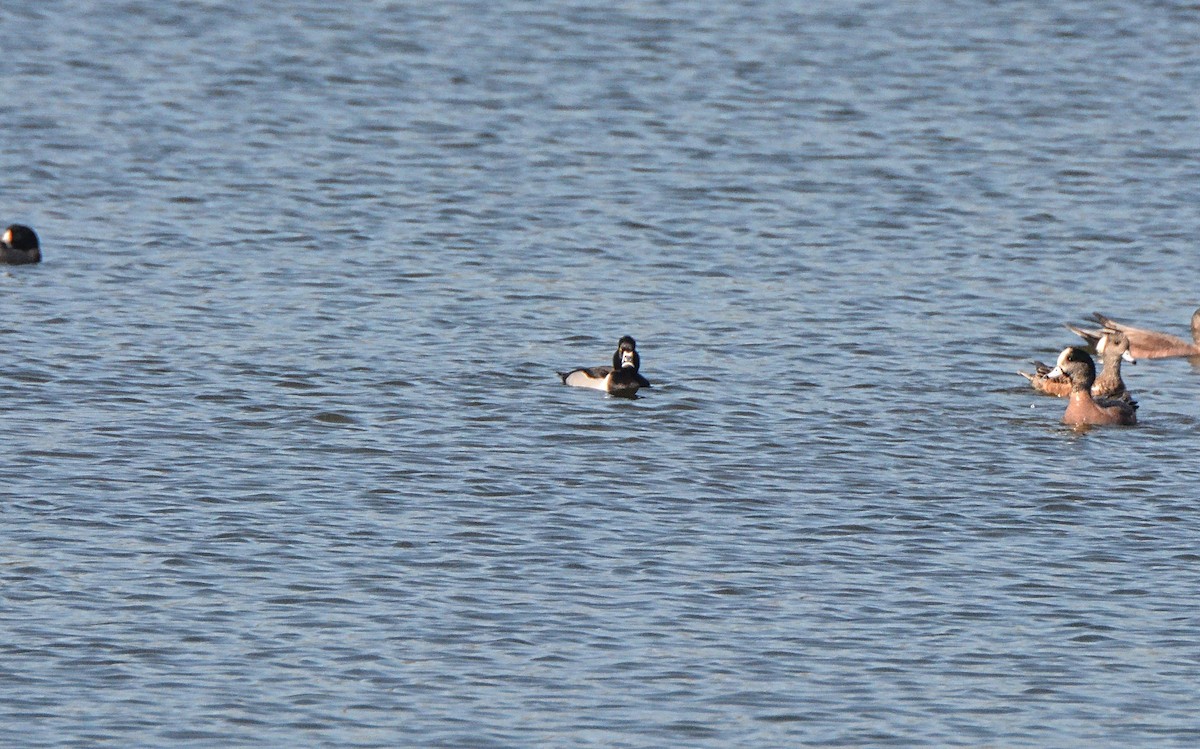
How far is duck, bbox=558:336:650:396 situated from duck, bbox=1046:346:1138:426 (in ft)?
12.5

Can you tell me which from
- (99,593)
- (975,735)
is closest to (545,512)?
(99,593)

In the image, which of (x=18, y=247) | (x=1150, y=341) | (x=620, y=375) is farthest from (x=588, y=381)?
(x=18, y=247)

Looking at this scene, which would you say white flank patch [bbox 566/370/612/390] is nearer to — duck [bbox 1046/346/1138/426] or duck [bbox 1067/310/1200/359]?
duck [bbox 1046/346/1138/426]

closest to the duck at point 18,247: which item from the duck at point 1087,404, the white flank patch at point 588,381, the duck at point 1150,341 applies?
the white flank patch at point 588,381

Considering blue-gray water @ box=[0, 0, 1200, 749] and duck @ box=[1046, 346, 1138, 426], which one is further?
duck @ box=[1046, 346, 1138, 426]

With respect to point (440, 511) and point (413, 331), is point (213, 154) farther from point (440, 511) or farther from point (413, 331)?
point (440, 511)

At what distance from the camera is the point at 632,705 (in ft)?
42.3

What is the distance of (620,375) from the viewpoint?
20.5m

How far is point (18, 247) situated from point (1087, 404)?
469 inches

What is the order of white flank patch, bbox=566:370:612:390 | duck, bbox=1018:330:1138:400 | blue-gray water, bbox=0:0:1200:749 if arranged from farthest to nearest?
duck, bbox=1018:330:1138:400
white flank patch, bbox=566:370:612:390
blue-gray water, bbox=0:0:1200:749

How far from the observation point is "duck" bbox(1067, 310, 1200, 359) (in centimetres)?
2248

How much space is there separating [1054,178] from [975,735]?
63.0 feet

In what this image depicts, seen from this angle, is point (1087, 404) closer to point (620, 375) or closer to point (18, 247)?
point (620, 375)

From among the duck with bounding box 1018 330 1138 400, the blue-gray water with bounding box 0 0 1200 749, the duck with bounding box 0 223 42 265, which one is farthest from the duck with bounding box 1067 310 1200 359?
the duck with bounding box 0 223 42 265
